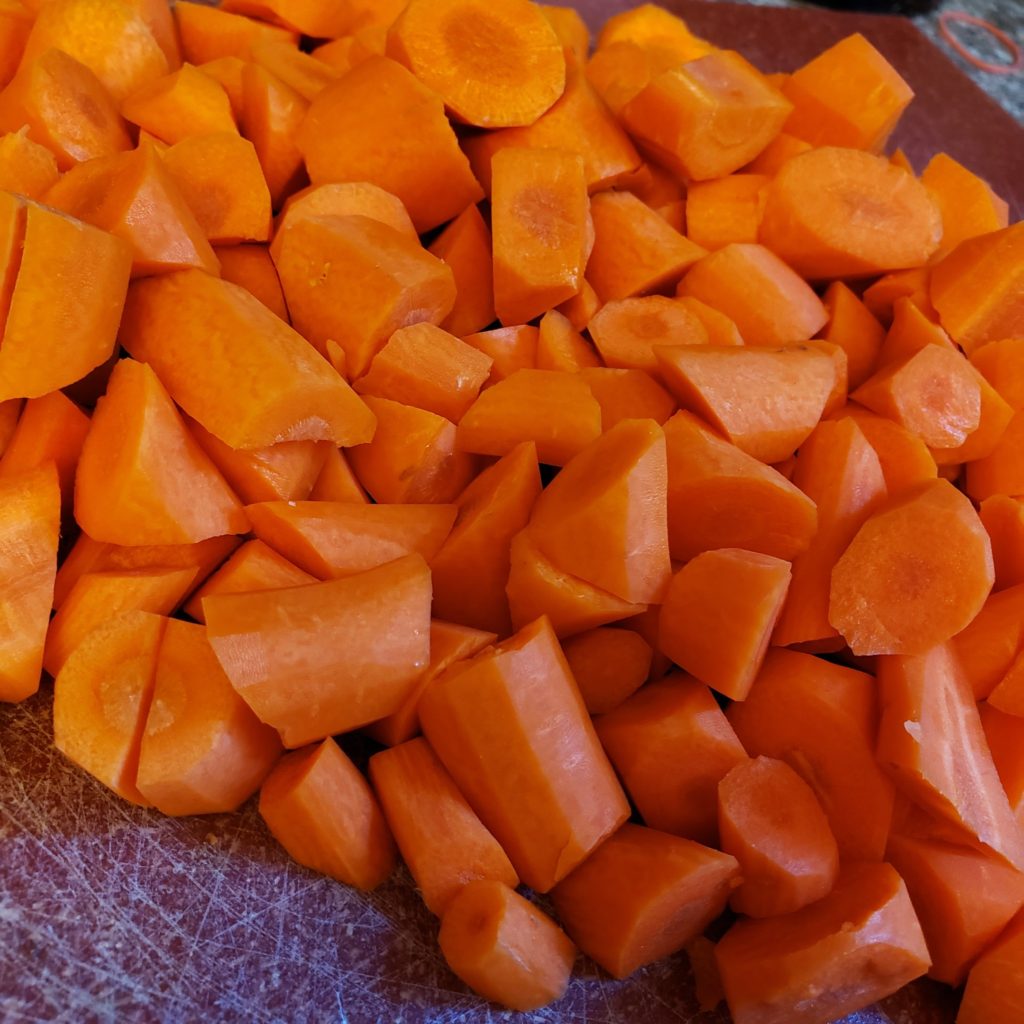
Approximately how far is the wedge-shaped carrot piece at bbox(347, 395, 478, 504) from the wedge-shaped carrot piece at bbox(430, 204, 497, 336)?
0.93 ft

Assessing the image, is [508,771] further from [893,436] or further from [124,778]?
[893,436]

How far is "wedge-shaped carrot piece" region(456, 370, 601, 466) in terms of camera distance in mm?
1382

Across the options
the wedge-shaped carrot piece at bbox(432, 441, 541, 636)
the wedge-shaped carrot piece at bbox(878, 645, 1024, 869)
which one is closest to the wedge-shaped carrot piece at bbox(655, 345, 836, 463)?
the wedge-shaped carrot piece at bbox(432, 441, 541, 636)

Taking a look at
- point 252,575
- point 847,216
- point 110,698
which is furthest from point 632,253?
point 110,698

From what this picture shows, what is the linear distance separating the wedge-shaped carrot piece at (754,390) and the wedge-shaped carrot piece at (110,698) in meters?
0.82

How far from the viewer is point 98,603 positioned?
1240 millimetres

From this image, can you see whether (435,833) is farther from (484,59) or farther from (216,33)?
(216,33)

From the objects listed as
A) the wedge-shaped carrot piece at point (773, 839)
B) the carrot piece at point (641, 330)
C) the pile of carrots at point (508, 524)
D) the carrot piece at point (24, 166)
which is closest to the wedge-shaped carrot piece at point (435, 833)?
the pile of carrots at point (508, 524)

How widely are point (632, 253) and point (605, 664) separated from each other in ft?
2.53

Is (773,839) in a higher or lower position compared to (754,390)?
lower

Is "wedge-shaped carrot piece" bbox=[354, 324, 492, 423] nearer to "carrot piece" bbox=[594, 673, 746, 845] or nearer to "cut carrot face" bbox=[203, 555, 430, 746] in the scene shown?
"cut carrot face" bbox=[203, 555, 430, 746]

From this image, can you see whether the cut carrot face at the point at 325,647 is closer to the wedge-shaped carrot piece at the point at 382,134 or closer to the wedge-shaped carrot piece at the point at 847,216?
the wedge-shaped carrot piece at the point at 382,134

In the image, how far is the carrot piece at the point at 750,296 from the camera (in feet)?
5.47

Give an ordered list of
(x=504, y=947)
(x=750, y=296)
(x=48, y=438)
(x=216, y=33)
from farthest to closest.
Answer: (x=216, y=33) → (x=750, y=296) → (x=48, y=438) → (x=504, y=947)
